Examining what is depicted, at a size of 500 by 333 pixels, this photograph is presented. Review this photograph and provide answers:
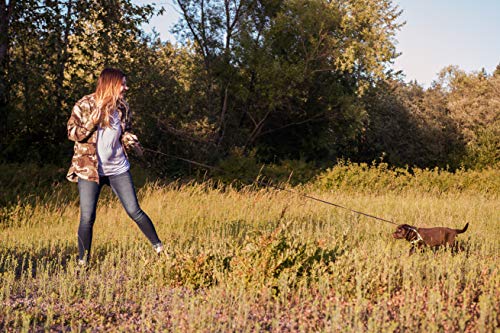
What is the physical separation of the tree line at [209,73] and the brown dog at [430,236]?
9.46 m

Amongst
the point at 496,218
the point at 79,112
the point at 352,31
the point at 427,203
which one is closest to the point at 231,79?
the point at 352,31

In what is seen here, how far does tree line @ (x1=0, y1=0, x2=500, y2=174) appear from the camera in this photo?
44.2 feet

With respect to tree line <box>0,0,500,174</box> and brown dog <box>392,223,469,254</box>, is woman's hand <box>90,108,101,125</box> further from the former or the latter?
tree line <box>0,0,500,174</box>

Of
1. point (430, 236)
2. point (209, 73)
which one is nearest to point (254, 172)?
point (209, 73)

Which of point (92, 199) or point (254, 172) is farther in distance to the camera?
point (254, 172)

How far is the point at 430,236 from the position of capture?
6289 mm

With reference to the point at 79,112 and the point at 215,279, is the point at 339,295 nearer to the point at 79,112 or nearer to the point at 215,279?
the point at 215,279

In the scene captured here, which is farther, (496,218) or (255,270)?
(496,218)

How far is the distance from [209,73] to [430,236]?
1397cm

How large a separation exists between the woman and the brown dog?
3.09 meters

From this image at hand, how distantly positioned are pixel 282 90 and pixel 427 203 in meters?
9.31

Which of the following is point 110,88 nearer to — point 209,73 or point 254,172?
point 254,172

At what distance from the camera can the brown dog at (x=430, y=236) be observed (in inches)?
246

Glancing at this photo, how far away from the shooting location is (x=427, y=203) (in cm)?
1109
